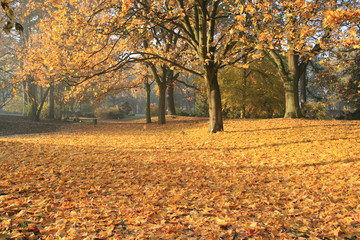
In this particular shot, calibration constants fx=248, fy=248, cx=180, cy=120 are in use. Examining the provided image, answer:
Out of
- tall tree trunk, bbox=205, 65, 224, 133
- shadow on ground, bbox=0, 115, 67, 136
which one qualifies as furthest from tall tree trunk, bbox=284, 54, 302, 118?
shadow on ground, bbox=0, 115, 67, 136

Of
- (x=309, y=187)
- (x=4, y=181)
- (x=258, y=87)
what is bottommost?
(x=309, y=187)

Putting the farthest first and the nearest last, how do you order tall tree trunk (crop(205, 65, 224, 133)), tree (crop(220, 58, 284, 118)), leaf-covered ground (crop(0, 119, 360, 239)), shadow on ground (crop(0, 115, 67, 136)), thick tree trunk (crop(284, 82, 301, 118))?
tree (crop(220, 58, 284, 118))
shadow on ground (crop(0, 115, 67, 136))
thick tree trunk (crop(284, 82, 301, 118))
tall tree trunk (crop(205, 65, 224, 133))
leaf-covered ground (crop(0, 119, 360, 239))

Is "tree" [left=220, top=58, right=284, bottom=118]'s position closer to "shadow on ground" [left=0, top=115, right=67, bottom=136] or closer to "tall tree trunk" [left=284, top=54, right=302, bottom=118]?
"tall tree trunk" [left=284, top=54, right=302, bottom=118]

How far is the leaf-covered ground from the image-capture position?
9.88 feet

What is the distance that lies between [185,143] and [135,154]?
255cm

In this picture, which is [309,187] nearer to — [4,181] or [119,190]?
[119,190]

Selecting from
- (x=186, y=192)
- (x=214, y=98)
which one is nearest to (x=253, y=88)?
(x=214, y=98)

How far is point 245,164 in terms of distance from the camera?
264 inches

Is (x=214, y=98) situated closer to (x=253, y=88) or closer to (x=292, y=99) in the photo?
(x=292, y=99)

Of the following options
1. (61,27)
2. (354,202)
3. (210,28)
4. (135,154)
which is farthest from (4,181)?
(210,28)

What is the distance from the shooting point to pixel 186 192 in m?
4.52

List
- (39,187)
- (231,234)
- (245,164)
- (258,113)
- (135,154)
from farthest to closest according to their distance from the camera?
(258,113) → (135,154) → (245,164) → (39,187) → (231,234)

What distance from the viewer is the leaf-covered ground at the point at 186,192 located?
3.01 m

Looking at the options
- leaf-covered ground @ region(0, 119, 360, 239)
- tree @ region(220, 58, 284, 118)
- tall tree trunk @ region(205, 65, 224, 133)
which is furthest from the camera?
tree @ region(220, 58, 284, 118)
